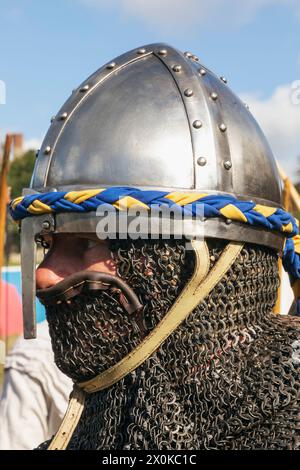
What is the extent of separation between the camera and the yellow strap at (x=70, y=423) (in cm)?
442

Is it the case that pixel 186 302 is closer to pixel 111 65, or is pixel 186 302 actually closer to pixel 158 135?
pixel 158 135

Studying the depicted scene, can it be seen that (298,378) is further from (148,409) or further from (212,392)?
(148,409)

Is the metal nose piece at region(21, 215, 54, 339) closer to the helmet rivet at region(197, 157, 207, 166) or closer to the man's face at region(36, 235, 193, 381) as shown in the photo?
the man's face at region(36, 235, 193, 381)

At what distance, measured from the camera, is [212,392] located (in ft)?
12.6

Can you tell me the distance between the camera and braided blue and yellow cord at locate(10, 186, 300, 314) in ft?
12.6

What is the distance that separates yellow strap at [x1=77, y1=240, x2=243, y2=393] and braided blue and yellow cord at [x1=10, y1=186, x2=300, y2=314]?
0.46 ft

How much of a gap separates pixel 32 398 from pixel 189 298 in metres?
3.83

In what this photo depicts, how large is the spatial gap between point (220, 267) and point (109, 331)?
1.84 ft

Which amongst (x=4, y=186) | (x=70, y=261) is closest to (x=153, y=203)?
(x=70, y=261)

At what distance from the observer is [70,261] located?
161 inches

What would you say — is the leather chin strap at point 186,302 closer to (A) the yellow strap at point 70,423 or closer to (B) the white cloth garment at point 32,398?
(A) the yellow strap at point 70,423

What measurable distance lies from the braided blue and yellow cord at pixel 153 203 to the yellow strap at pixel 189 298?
14cm

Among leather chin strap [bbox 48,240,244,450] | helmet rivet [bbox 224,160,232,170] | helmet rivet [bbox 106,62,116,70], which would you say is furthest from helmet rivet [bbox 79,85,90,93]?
leather chin strap [bbox 48,240,244,450]
